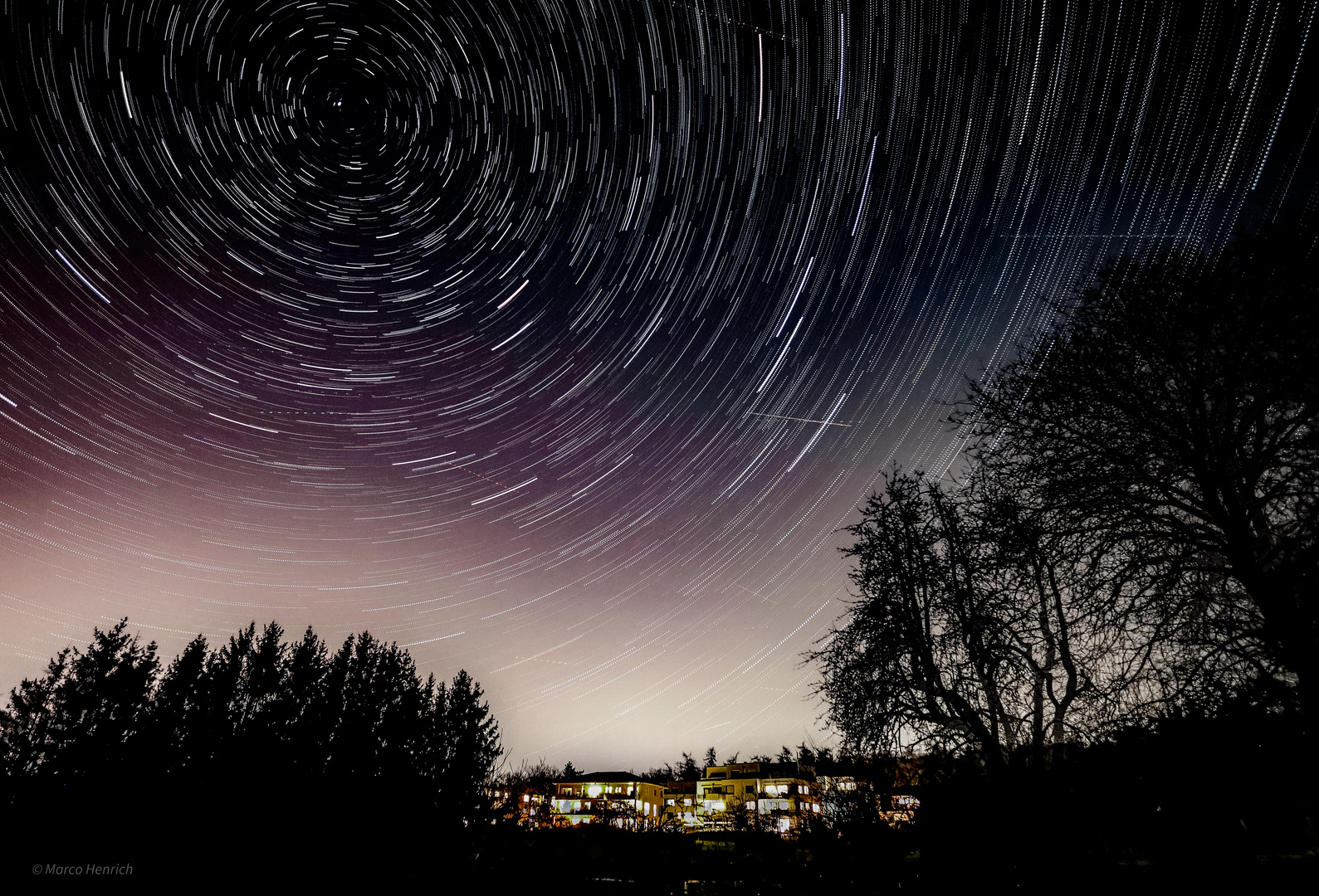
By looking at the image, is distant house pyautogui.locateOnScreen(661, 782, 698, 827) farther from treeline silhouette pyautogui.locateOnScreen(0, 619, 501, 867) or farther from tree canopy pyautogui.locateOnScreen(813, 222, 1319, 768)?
tree canopy pyautogui.locateOnScreen(813, 222, 1319, 768)

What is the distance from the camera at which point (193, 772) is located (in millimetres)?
35031

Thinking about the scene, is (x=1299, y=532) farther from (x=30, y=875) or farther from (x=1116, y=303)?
(x=30, y=875)

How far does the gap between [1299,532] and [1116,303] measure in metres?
3.38

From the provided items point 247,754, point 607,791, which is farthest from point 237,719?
point 607,791

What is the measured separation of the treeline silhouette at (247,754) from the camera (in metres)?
9.98

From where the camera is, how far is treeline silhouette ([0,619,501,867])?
998 centimetres

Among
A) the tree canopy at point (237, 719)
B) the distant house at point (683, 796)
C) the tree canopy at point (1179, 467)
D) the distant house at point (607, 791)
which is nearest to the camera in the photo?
the tree canopy at point (1179, 467)

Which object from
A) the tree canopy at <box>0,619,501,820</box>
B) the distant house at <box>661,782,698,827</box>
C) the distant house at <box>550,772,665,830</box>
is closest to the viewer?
the tree canopy at <box>0,619,501,820</box>

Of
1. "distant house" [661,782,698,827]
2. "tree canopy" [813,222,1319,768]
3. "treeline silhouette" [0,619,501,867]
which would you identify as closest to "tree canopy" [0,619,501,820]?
"treeline silhouette" [0,619,501,867]

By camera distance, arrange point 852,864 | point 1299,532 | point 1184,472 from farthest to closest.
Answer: point 852,864 < point 1184,472 < point 1299,532

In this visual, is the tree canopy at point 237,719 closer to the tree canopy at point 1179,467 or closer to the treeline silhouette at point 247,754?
the treeline silhouette at point 247,754

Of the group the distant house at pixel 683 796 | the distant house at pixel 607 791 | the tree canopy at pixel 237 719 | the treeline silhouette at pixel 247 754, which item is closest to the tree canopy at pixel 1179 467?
the treeline silhouette at pixel 247 754

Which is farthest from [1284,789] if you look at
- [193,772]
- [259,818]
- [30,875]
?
[193,772]

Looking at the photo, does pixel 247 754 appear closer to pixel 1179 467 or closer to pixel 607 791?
pixel 1179 467
